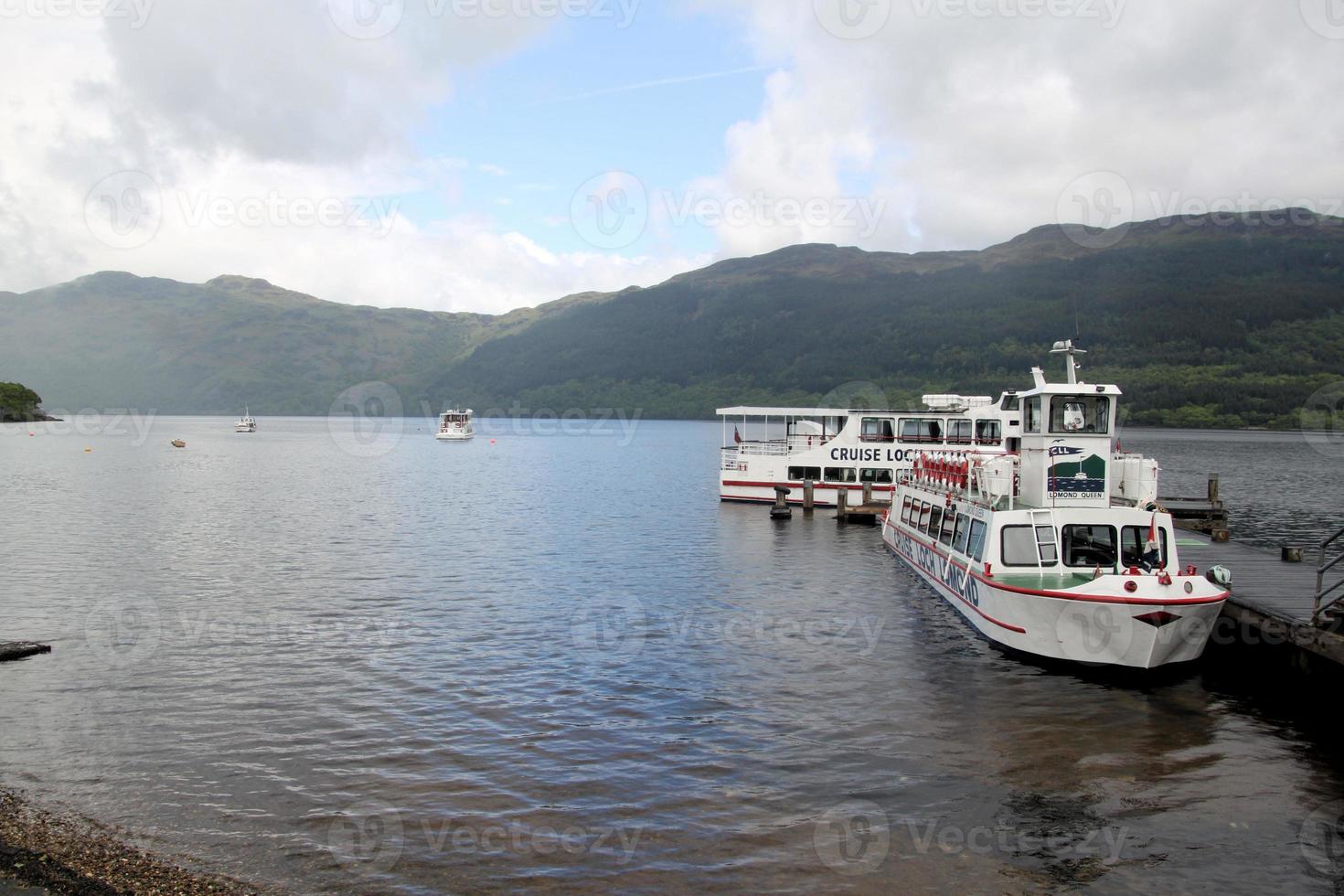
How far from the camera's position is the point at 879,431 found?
5700 centimetres

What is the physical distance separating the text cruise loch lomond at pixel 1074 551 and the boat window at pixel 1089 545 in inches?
1.3

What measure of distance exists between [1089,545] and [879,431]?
33.8 metres

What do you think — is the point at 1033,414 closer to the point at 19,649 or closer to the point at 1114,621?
the point at 1114,621

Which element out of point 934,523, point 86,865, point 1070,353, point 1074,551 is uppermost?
point 1070,353

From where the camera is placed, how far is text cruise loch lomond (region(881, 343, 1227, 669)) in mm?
20234

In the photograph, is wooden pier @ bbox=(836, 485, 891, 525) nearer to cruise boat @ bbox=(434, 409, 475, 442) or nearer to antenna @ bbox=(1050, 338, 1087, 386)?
antenna @ bbox=(1050, 338, 1087, 386)

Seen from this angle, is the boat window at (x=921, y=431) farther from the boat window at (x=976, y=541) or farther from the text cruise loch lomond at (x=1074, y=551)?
the boat window at (x=976, y=541)

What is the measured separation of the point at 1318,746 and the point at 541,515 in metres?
44.8

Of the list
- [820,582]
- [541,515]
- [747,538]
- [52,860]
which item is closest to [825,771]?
[52,860]

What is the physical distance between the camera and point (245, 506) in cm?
5988

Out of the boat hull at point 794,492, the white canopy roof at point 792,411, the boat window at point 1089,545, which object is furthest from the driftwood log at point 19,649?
the boat hull at point 794,492

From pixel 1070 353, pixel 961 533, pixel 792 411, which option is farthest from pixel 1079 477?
pixel 792 411

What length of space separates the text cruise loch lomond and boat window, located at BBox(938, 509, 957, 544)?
42.2 inches

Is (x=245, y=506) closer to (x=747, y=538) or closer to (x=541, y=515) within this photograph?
(x=541, y=515)
